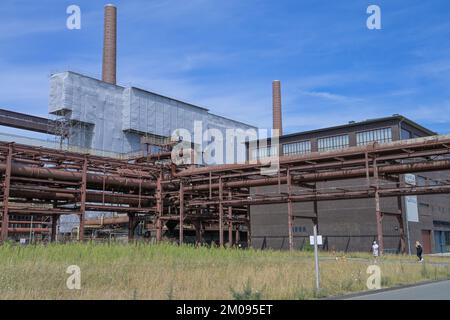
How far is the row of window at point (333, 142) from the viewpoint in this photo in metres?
43.8

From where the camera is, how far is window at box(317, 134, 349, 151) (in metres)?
47.0

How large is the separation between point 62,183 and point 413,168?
2389 cm

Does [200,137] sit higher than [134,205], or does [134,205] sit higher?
[200,137]

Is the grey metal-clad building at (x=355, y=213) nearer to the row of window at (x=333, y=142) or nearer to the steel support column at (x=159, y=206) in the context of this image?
the row of window at (x=333, y=142)

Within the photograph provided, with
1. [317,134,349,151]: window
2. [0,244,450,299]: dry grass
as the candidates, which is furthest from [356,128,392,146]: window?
[0,244,450,299]: dry grass

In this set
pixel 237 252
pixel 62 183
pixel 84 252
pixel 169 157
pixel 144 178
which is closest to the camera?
pixel 84 252

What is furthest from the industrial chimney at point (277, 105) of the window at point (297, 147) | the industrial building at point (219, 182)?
the window at point (297, 147)

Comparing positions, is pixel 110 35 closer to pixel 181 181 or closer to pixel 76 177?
pixel 181 181

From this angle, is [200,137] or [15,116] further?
[200,137]

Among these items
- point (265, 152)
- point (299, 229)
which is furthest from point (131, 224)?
point (265, 152)

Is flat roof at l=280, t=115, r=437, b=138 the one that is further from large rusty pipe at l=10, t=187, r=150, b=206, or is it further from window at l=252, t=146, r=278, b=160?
large rusty pipe at l=10, t=187, r=150, b=206

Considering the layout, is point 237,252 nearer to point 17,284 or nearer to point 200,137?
point 17,284
